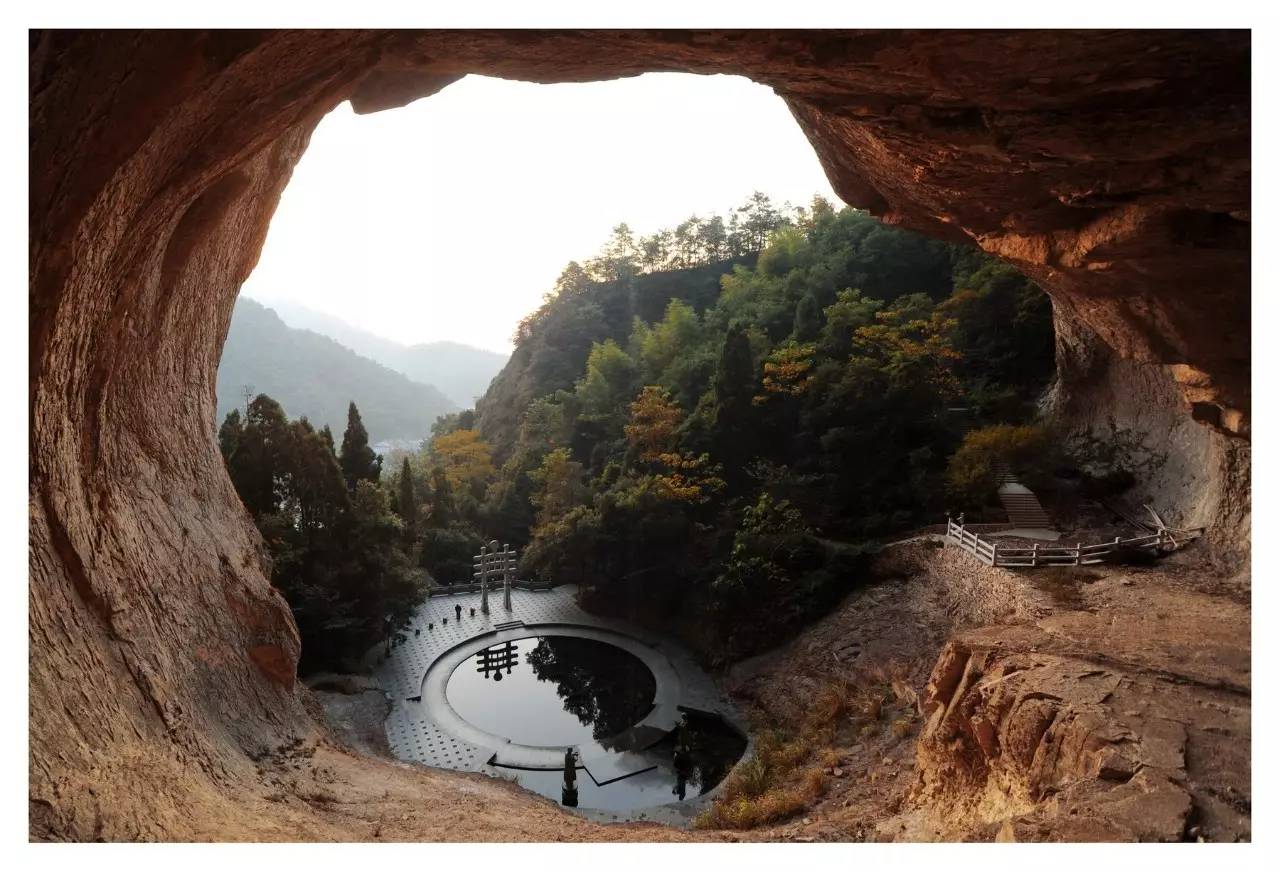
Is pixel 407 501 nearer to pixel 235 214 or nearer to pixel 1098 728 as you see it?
pixel 235 214

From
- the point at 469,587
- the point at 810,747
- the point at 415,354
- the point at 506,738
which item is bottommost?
the point at 506,738

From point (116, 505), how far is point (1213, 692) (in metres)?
10.8

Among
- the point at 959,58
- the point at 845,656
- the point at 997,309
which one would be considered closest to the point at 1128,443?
the point at 997,309

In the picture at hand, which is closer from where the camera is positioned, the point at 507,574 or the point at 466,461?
the point at 507,574

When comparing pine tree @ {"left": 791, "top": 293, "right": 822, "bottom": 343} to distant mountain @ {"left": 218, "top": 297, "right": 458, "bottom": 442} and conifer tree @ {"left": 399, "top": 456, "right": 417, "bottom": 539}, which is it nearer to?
conifer tree @ {"left": 399, "top": 456, "right": 417, "bottom": 539}

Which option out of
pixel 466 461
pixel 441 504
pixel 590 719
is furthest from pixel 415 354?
pixel 590 719

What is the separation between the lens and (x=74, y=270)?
5414mm

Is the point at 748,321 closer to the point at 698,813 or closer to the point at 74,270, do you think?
the point at 698,813

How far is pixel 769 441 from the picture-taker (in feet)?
65.7

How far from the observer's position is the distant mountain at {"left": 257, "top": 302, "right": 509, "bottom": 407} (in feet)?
303

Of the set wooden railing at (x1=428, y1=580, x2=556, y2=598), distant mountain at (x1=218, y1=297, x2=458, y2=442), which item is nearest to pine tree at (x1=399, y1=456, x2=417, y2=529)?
wooden railing at (x1=428, y1=580, x2=556, y2=598)

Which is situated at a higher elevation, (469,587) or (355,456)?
(355,456)

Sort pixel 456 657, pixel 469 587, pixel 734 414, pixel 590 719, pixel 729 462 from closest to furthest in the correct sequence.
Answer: pixel 590 719 < pixel 456 657 < pixel 729 462 < pixel 734 414 < pixel 469 587

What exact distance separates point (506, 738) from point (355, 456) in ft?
32.1
